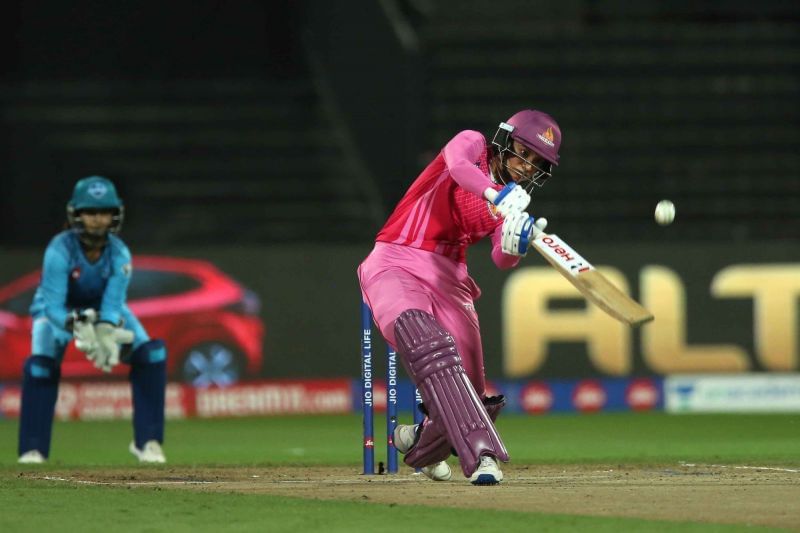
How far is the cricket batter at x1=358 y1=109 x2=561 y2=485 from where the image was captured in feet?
19.3

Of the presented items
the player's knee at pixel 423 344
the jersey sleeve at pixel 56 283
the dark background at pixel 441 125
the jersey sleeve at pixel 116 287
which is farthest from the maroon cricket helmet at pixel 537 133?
the dark background at pixel 441 125

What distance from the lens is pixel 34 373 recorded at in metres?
8.27

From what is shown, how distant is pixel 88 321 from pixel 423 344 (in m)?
2.71

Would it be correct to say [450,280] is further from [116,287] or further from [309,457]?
[309,457]

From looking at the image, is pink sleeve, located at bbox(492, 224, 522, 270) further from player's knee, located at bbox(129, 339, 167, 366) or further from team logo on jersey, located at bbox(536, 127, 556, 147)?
player's knee, located at bbox(129, 339, 167, 366)

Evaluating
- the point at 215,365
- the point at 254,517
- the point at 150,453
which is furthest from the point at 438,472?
the point at 215,365

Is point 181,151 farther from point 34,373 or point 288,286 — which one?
point 34,373

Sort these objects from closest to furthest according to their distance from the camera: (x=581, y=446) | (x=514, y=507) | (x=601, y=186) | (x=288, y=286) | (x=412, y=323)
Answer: (x=514, y=507) < (x=412, y=323) < (x=581, y=446) < (x=288, y=286) < (x=601, y=186)

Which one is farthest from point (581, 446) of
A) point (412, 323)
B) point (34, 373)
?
point (412, 323)

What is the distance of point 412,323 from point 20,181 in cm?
1001

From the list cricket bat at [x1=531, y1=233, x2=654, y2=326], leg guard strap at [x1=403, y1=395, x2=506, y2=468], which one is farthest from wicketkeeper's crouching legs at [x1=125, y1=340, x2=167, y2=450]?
cricket bat at [x1=531, y1=233, x2=654, y2=326]

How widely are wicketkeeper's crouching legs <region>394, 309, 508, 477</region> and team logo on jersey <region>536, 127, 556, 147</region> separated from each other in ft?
2.60

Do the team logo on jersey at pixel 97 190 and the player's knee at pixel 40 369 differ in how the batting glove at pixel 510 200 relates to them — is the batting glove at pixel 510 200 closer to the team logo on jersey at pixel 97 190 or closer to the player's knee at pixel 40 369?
the team logo on jersey at pixel 97 190

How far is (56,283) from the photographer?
8.16m
